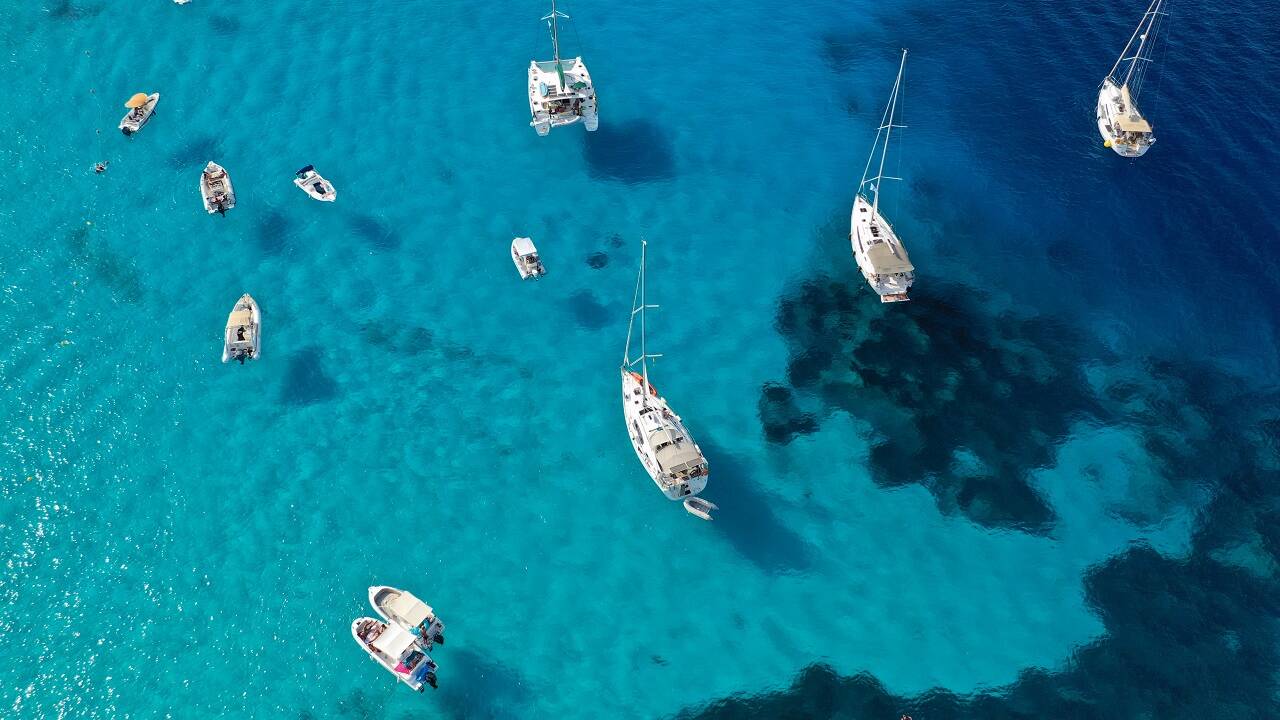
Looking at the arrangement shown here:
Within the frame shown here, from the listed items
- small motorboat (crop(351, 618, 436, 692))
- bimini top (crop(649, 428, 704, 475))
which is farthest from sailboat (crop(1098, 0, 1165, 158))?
small motorboat (crop(351, 618, 436, 692))

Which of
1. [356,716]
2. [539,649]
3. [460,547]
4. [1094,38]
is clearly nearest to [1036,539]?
[539,649]

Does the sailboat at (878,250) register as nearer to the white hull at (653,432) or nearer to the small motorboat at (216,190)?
the white hull at (653,432)

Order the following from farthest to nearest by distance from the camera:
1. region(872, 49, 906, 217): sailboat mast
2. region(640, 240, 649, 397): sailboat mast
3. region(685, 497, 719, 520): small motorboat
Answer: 1. region(872, 49, 906, 217): sailboat mast
2. region(640, 240, 649, 397): sailboat mast
3. region(685, 497, 719, 520): small motorboat


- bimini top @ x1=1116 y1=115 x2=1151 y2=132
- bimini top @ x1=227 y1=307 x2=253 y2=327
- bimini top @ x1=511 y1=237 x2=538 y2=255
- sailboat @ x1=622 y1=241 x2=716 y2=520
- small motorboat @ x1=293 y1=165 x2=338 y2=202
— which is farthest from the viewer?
bimini top @ x1=1116 y1=115 x2=1151 y2=132

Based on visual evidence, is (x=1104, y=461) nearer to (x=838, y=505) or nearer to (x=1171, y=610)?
(x=1171, y=610)

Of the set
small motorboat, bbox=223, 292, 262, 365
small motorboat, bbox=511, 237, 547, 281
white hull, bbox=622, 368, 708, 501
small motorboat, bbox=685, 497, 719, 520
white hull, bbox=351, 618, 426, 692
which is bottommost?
white hull, bbox=351, 618, 426, 692

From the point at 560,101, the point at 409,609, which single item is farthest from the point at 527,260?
the point at 409,609

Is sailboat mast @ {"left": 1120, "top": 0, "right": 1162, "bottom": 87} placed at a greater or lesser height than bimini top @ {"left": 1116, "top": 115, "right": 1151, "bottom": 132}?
greater

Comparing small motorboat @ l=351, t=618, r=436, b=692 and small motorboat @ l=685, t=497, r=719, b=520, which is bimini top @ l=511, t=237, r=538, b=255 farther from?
small motorboat @ l=351, t=618, r=436, b=692

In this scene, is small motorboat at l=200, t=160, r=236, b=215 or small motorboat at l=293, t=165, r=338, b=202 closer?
small motorboat at l=200, t=160, r=236, b=215
